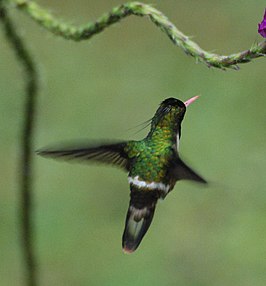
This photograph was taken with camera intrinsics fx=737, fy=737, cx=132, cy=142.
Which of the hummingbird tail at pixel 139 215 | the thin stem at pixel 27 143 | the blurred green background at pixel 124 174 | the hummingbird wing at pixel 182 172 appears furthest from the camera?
the blurred green background at pixel 124 174

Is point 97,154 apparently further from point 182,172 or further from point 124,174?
point 124,174

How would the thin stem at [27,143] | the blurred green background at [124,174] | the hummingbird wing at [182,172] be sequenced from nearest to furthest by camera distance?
1. the hummingbird wing at [182,172]
2. the thin stem at [27,143]
3. the blurred green background at [124,174]

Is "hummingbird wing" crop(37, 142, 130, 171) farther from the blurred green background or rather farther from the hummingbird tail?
the blurred green background

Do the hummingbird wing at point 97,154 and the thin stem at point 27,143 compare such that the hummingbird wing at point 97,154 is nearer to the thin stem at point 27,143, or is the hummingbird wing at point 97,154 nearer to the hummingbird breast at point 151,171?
the hummingbird breast at point 151,171

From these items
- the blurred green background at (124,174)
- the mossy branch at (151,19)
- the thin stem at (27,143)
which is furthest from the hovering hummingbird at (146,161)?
the blurred green background at (124,174)

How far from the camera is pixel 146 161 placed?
1.69 meters

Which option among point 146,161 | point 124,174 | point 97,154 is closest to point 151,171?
point 146,161

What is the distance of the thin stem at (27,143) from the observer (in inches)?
82.4

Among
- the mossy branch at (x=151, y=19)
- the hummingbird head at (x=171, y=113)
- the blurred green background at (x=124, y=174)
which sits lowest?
the blurred green background at (x=124, y=174)

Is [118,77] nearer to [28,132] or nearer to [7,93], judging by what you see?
[7,93]

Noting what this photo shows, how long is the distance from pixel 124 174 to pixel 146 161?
3958 millimetres

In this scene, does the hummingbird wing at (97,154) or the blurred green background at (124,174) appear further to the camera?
the blurred green background at (124,174)

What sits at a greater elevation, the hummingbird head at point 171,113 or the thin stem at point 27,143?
the hummingbird head at point 171,113

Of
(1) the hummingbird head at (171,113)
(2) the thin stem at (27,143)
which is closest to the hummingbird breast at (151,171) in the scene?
(1) the hummingbird head at (171,113)
